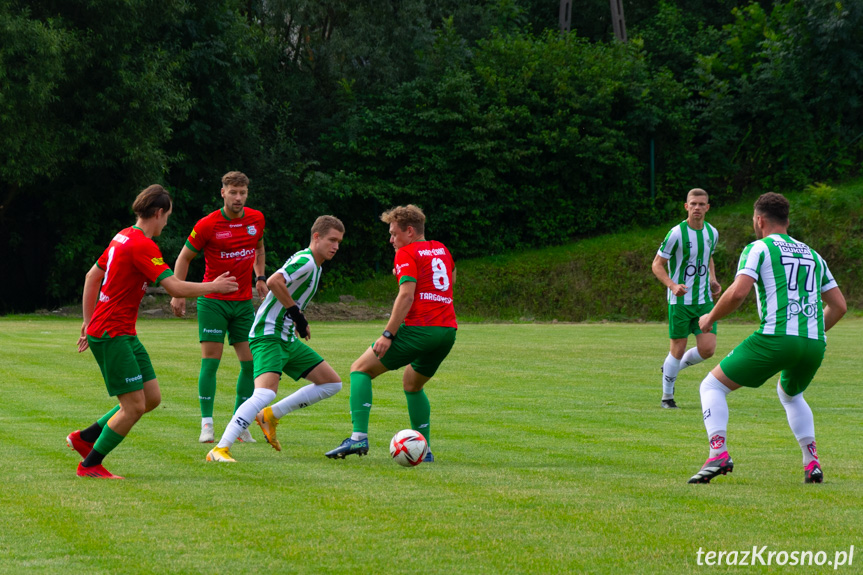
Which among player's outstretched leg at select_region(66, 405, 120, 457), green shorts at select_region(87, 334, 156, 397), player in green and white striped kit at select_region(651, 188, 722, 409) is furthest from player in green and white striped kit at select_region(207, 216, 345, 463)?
player in green and white striped kit at select_region(651, 188, 722, 409)

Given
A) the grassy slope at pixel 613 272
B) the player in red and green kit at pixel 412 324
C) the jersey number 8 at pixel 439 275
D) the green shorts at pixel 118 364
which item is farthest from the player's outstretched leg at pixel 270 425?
the grassy slope at pixel 613 272

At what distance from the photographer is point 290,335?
835 centimetres

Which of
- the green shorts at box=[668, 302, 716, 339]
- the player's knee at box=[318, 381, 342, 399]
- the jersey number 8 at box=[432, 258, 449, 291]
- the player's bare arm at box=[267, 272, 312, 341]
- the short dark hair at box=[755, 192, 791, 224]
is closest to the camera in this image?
the short dark hair at box=[755, 192, 791, 224]

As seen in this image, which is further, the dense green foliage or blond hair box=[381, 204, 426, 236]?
the dense green foliage

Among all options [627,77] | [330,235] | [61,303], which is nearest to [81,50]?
[61,303]

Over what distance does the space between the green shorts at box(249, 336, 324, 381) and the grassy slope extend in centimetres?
2550

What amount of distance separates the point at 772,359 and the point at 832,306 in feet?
2.45

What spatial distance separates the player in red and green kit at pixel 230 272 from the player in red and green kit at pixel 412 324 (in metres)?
1.64

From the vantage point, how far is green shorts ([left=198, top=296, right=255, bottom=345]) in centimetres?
933

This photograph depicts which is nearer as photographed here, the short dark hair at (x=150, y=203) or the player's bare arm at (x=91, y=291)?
the short dark hair at (x=150, y=203)

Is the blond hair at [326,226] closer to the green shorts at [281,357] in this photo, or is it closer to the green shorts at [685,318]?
the green shorts at [281,357]

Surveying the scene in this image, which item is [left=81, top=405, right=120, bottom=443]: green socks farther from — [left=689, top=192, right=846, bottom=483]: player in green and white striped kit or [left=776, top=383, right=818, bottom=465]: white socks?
[left=776, top=383, right=818, bottom=465]: white socks

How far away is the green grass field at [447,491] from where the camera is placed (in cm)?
475

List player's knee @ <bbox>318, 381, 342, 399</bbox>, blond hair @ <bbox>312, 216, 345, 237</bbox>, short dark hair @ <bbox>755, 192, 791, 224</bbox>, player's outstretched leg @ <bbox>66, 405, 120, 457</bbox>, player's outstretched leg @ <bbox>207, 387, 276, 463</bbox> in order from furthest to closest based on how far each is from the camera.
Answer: player's knee @ <bbox>318, 381, 342, 399</bbox>
blond hair @ <bbox>312, 216, 345, 237</bbox>
player's outstretched leg @ <bbox>207, 387, 276, 463</bbox>
player's outstretched leg @ <bbox>66, 405, 120, 457</bbox>
short dark hair @ <bbox>755, 192, 791, 224</bbox>
